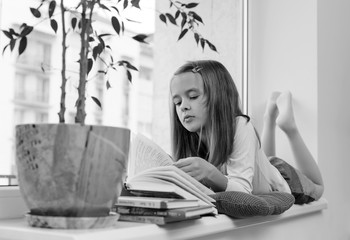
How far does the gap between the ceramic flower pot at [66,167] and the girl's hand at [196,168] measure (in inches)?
21.8

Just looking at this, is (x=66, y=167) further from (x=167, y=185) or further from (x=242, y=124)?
(x=242, y=124)

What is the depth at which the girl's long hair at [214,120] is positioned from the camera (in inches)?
67.4

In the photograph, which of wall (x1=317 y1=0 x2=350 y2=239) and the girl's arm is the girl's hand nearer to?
the girl's arm

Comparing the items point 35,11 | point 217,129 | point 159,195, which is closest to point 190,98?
point 217,129

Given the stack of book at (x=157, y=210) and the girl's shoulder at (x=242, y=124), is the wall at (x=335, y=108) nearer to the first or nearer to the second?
the girl's shoulder at (x=242, y=124)

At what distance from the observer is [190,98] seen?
1735 millimetres

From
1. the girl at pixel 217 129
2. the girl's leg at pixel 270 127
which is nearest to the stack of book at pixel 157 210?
the girl at pixel 217 129

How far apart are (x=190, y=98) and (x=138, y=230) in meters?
0.78

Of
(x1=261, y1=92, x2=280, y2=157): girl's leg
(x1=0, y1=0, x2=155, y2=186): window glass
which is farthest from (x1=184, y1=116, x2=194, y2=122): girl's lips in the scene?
(x1=261, y1=92, x2=280, y2=157): girl's leg

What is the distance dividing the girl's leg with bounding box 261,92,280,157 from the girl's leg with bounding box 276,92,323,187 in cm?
14

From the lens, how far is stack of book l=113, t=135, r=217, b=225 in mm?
1098

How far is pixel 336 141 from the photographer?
8.12ft

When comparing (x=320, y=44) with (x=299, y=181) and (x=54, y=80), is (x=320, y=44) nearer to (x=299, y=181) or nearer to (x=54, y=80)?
(x=299, y=181)

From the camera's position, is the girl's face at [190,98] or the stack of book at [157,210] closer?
the stack of book at [157,210]
